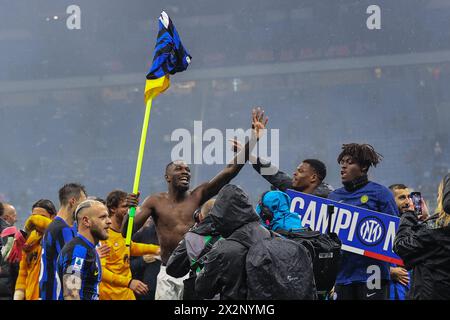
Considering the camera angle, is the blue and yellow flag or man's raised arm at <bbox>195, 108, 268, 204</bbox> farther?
the blue and yellow flag

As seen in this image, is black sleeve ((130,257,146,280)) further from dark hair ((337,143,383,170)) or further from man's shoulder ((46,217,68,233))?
dark hair ((337,143,383,170))

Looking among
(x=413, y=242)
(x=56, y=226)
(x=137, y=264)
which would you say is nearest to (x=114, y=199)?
(x=137, y=264)

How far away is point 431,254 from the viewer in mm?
2887

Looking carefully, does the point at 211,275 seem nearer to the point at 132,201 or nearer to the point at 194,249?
the point at 194,249

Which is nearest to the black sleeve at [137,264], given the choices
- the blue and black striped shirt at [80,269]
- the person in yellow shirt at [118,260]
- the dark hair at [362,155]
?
the person in yellow shirt at [118,260]

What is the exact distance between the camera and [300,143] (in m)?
27.3

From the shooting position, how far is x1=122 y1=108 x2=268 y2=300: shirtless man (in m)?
4.48

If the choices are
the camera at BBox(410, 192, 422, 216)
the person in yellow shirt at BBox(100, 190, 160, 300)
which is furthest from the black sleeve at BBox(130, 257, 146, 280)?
the camera at BBox(410, 192, 422, 216)

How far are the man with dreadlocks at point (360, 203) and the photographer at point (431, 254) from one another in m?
0.98

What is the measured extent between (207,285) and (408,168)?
23.0 meters

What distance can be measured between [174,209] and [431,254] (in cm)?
213

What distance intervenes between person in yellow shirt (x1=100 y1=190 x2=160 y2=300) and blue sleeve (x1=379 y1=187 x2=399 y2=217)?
1.43 meters

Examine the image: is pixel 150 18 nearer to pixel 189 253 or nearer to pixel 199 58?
pixel 199 58

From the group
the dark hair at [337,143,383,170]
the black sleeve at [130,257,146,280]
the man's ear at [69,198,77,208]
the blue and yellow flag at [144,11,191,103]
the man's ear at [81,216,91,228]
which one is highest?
the blue and yellow flag at [144,11,191,103]
